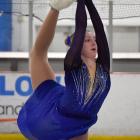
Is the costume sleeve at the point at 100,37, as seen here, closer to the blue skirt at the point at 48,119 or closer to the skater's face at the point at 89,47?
the skater's face at the point at 89,47

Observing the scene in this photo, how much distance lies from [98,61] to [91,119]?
281 millimetres

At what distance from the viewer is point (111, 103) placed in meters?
6.23

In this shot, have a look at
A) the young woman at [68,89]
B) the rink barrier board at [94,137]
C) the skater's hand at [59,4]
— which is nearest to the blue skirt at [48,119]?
the young woman at [68,89]

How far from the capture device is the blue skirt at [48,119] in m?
2.33

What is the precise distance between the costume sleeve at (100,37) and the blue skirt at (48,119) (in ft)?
0.78

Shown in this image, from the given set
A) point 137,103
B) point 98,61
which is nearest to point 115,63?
Answer: point 137,103

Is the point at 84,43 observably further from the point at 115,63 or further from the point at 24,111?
the point at 115,63

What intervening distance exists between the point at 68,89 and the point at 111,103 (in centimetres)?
392

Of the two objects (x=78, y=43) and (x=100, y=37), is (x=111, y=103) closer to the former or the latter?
(x=100, y=37)

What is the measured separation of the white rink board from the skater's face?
3780 mm

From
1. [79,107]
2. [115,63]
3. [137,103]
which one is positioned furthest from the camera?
[115,63]

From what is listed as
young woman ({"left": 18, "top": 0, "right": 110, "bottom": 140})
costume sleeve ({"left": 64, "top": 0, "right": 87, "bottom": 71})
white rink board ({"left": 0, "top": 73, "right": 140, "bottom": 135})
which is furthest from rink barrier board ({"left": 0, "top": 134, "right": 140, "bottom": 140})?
costume sleeve ({"left": 64, "top": 0, "right": 87, "bottom": 71})

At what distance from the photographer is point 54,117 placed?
7.66ft

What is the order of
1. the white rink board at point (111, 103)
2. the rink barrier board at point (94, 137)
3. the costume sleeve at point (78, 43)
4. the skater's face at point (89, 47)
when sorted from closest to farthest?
the costume sleeve at point (78, 43) → the skater's face at point (89, 47) → the rink barrier board at point (94, 137) → the white rink board at point (111, 103)
